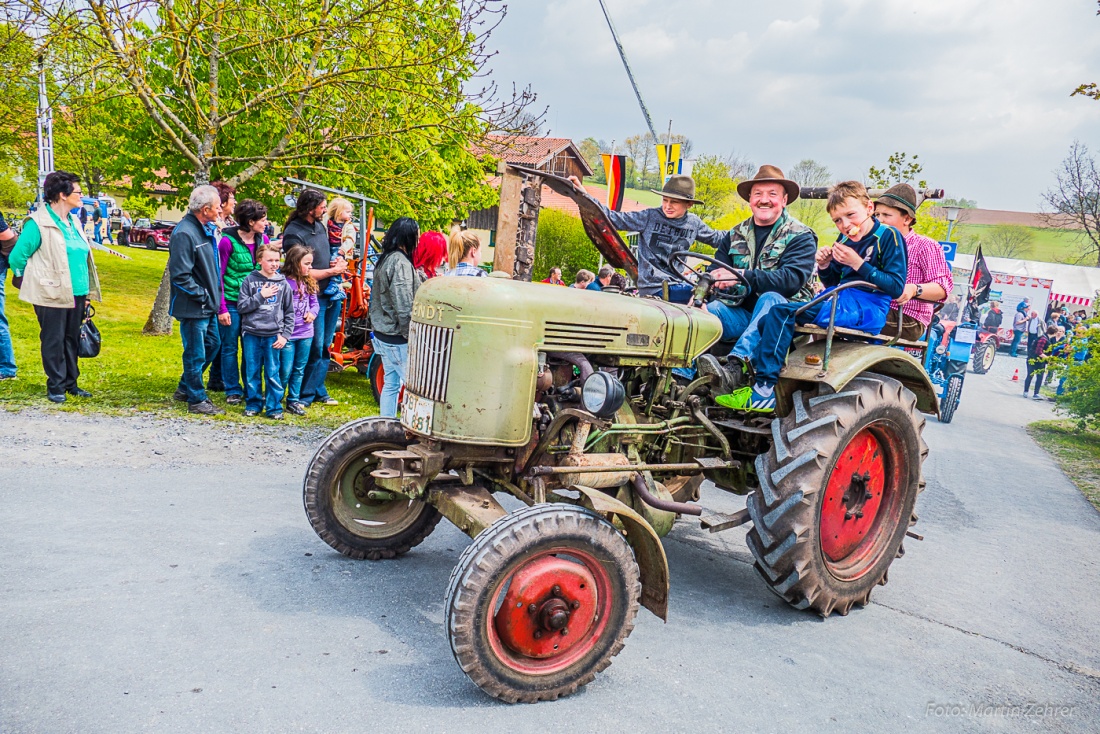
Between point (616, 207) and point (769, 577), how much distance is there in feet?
21.7

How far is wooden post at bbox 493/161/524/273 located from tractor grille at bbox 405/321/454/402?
60cm

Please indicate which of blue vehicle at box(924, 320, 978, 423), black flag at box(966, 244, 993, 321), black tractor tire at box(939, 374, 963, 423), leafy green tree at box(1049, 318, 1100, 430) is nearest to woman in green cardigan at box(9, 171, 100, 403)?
blue vehicle at box(924, 320, 978, 423)

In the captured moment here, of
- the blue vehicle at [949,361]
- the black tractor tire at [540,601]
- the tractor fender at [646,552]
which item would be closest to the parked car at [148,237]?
the blue vehicle at [949,361]

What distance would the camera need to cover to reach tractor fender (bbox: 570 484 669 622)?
3.13 meters

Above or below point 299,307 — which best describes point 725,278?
above

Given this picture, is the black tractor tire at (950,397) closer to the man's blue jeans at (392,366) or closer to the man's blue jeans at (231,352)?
the man's blue jeans at (392,366)

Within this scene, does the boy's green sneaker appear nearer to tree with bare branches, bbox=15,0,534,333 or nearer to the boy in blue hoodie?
the boy in blue hoodie

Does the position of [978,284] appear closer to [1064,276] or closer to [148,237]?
[1064,276]

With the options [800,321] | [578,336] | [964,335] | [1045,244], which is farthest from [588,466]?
[1045,244]

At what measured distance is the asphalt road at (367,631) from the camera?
271 cm

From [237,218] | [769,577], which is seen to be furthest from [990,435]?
[237,218]

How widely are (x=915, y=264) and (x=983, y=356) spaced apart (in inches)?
748

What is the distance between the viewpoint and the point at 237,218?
708cm

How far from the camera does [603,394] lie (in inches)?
125
